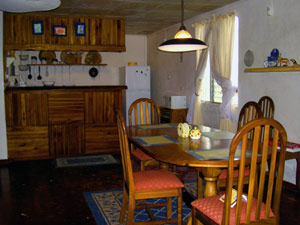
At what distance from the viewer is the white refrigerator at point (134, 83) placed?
709 cm

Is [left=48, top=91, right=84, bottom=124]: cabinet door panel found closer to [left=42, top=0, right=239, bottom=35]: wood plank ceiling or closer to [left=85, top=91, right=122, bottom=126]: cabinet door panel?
[left=85, top=91, right=122, bottom=126]: cabinet door panel

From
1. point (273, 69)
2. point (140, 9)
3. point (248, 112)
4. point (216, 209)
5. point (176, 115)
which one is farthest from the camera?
point (176, 115)

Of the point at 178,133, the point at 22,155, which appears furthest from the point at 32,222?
the point at 22,155

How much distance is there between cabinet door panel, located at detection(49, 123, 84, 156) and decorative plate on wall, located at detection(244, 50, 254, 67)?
8.99 ft

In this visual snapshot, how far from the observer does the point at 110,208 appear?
311cm

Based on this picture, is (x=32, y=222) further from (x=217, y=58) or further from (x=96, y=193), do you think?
(x=217, y=58)

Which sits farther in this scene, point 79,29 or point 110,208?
point 79,29

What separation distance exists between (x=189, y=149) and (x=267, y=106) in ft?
6.26

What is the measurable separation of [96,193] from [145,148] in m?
1.36

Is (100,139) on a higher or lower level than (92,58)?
lower

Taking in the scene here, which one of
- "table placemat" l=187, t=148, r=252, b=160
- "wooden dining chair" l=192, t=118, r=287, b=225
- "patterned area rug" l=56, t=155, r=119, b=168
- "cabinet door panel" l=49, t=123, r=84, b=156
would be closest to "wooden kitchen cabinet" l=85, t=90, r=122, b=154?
"cabinet door panel" l=49, t=123, r=84, b=156

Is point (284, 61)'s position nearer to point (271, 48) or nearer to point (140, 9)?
point (271, 48)

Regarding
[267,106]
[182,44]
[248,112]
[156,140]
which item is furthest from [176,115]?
[156,140]

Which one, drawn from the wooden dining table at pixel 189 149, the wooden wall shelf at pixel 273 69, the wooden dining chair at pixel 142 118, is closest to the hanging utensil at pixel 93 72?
the wooden dining chair at pixel 142 118
